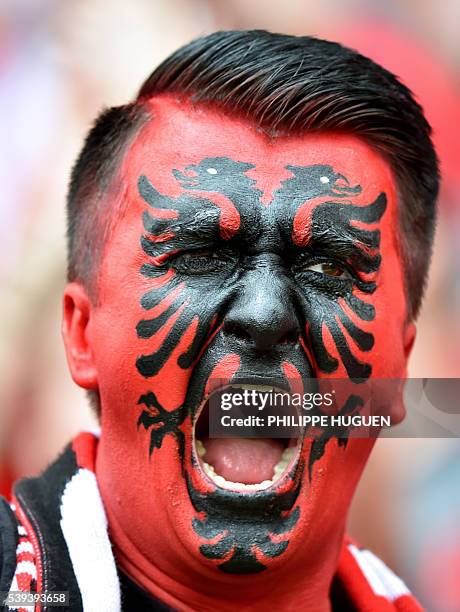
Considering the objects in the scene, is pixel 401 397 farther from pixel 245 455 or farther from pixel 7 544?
pixel 7 544

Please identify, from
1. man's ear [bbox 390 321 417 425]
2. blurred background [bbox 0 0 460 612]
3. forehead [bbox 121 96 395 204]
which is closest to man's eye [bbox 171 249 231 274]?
forehead [bbox 121 96 395 204]

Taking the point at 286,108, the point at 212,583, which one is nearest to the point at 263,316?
the point at 286,108

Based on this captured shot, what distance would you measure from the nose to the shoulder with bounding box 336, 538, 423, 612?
3.14 ft

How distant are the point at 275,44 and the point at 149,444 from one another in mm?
1218

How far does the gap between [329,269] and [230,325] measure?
35 centimetres

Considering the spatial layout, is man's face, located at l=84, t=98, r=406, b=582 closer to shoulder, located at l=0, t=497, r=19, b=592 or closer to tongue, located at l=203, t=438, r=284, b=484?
tongue, located at l=203, t=438, r=284, b=484

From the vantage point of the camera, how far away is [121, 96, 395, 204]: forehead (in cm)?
259

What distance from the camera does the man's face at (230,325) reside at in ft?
8.00

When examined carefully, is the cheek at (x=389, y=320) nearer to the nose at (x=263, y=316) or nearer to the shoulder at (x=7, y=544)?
the nose at (x=263, y=316)

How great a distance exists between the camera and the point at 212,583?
8.28 feet

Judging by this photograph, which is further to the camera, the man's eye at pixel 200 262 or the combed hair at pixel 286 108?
the combed hair at pixel 286 108

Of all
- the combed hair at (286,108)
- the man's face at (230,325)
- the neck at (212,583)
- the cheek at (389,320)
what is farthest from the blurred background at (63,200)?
the cheek at (389,320)

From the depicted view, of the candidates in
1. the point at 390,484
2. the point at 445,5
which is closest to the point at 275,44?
the point at 390,484

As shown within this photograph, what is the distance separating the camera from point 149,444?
2.52 m
